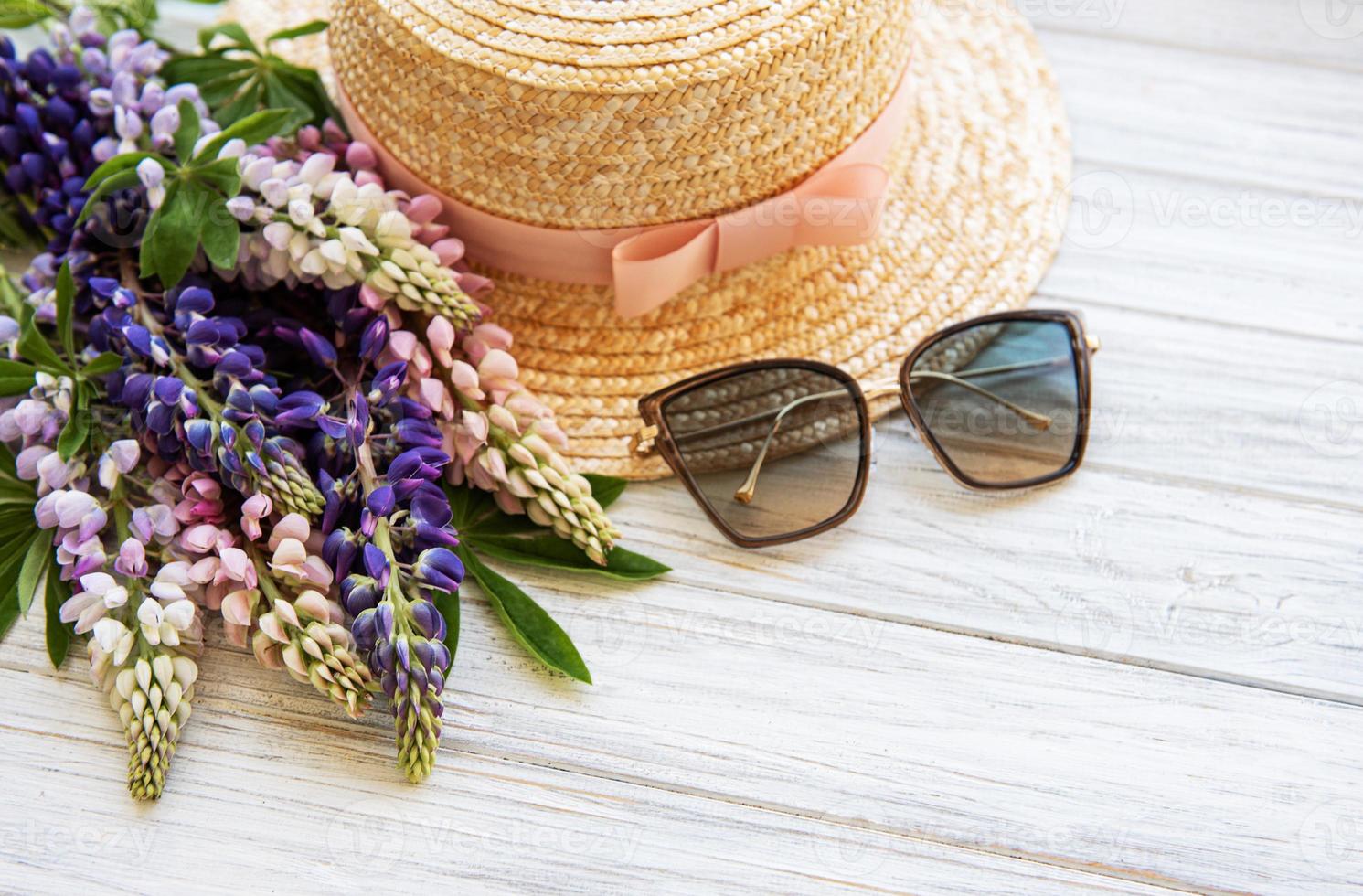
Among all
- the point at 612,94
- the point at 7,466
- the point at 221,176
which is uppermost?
the point at 612,94

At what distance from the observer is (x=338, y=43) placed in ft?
2.62

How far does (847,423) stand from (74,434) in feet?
1.81

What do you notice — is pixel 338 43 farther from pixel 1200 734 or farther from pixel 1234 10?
pixel 1234 10

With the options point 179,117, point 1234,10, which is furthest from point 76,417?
point 1234,10

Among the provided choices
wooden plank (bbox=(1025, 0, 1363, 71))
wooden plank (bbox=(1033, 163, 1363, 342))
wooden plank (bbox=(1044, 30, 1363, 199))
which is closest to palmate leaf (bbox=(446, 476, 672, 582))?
wooden plank (bbox=(1033, 163, 1363, 342))

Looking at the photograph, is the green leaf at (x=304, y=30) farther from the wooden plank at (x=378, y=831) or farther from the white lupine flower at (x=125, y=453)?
the wooden plank at (x=378, y=831)

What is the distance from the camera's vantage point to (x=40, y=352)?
732mm

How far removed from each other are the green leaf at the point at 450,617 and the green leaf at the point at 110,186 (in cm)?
36

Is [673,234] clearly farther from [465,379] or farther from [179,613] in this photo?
[179,613]

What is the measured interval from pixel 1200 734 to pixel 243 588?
650mm

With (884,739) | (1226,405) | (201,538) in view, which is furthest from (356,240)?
(1226,405)

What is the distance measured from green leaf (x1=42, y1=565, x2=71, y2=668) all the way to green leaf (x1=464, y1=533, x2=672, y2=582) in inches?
11.0

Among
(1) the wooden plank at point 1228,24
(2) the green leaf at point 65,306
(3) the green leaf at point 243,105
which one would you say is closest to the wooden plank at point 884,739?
(2) the green leaf at point 65,306

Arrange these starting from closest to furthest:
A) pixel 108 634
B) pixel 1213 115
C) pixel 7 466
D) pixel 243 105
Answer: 1. pixel 108 634
2. pixel 7 466
3. pixel 243 105
4. pixel 1213 115
